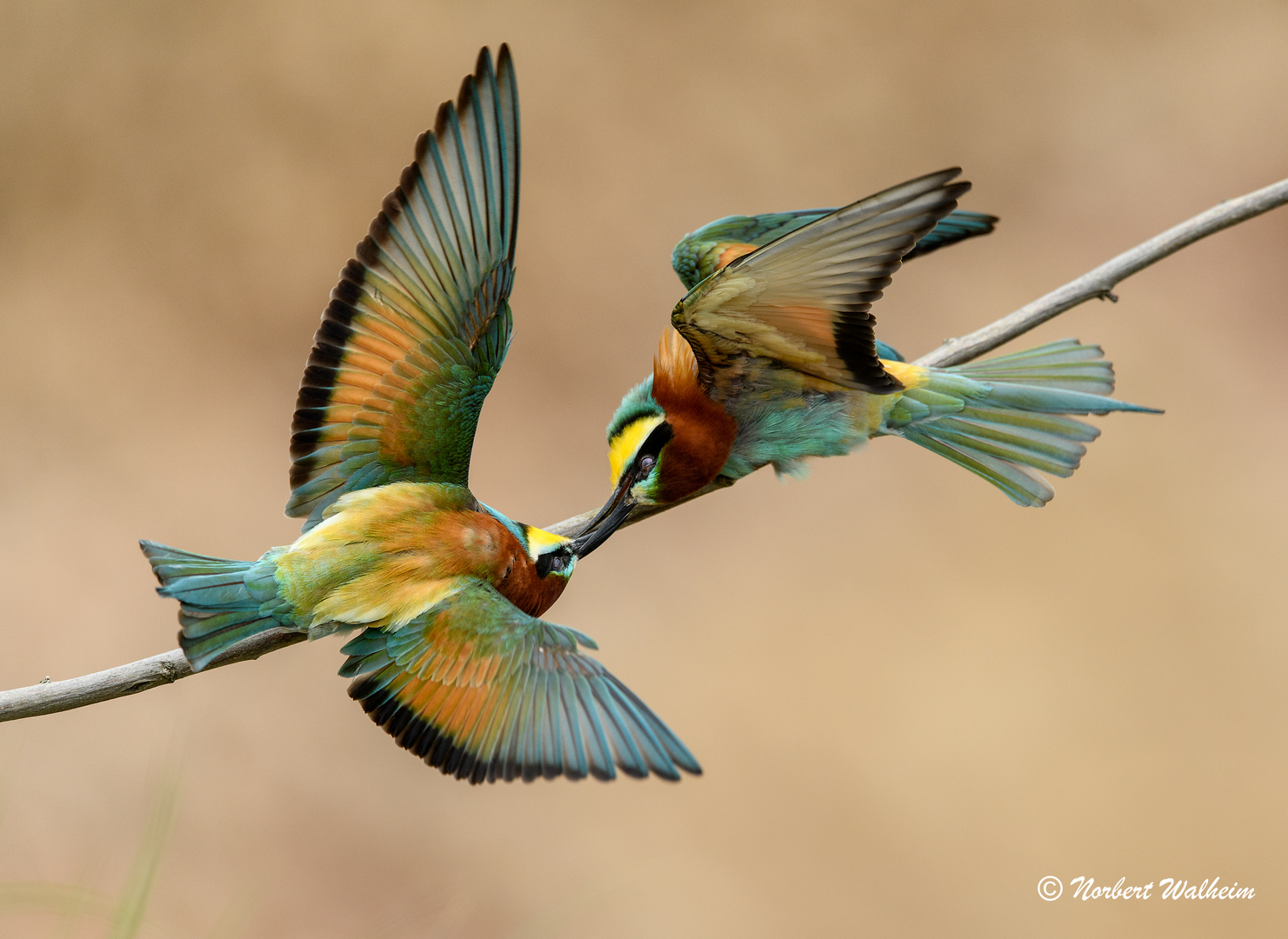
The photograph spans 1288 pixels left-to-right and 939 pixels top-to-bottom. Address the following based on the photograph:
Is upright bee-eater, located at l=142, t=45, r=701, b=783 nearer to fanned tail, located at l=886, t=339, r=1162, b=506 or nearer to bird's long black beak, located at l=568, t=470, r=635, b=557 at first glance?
bird's long black beak, located at l=568, t=470, r=635, b=557

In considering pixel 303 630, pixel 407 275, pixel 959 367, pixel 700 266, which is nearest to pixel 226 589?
pixel 303 630

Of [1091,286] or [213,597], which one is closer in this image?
[213,597]

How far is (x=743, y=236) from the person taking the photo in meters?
1.67

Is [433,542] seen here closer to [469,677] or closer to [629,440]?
[469,677]

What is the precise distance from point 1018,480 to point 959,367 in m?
0.19

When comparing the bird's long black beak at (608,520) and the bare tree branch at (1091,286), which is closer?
the bird's long black beak at (608,520)

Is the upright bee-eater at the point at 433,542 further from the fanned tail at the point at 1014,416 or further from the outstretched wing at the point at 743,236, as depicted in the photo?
the fanned tail at the point at 1014,416

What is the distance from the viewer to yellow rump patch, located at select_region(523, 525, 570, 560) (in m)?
1.16

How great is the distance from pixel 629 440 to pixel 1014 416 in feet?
2.01

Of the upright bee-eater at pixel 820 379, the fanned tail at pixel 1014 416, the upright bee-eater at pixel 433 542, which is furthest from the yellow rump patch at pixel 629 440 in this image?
the fanned tail at pixel 1014 416

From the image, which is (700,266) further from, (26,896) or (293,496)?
(26,896)

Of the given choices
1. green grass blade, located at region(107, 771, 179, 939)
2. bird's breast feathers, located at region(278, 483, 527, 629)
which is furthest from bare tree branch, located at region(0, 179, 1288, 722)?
green grass blade, located at region(107, 771, 179, 939)

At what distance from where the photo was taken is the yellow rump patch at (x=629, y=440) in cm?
133

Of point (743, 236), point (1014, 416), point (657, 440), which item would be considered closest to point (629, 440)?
point (657, 440)
